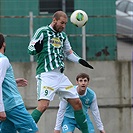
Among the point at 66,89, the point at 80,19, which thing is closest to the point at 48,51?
the point at 66,89

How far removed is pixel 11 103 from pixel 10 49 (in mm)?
→ 6840

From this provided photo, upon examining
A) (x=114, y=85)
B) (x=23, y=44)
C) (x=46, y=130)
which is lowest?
(x=46, y=130)

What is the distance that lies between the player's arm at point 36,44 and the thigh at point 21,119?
191cm

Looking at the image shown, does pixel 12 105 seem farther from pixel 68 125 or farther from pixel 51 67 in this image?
pixel 68 125

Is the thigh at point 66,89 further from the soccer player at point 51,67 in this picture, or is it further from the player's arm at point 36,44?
the player's arm at point 36,44

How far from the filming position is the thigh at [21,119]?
8.42 m

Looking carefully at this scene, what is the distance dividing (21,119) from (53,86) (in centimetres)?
204

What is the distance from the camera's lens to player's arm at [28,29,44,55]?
10.2 meters

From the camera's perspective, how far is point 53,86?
10.4 meters

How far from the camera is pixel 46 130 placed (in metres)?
14.6

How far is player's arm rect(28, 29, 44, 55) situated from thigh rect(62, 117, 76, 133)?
211cm

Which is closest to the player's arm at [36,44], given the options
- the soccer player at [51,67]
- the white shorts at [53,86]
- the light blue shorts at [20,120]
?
the soccer player at [51,67]

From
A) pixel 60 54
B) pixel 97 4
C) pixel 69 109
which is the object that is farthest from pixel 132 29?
pixel 60 54

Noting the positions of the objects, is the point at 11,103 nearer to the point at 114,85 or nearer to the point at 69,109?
the point at 69,109
